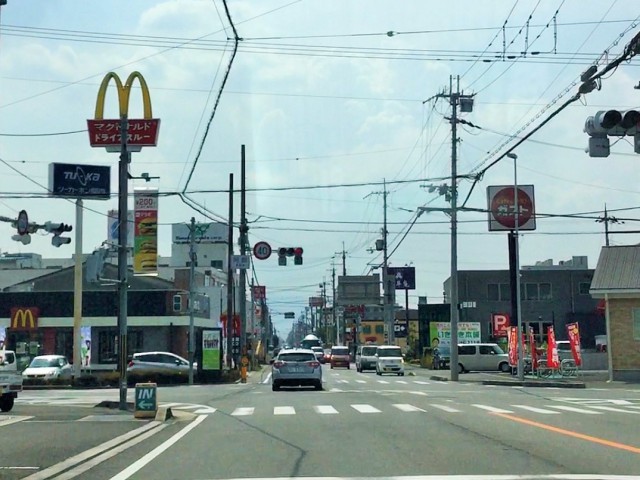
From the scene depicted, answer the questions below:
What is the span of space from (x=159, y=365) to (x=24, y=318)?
1667 centimetres

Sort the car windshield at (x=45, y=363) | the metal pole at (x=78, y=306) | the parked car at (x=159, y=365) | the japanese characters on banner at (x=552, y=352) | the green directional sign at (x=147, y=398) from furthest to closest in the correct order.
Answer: the car windshield at (x=45, y=363) < the metal pole at (x=78, y=306) < the japanese characters on banner at (x=552, y=352) < the parked car at (x=159, y=365) < the green directional sign at (x=147, y=398)

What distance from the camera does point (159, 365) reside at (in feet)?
148

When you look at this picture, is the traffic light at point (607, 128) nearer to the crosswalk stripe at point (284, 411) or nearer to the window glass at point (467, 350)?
the crosswalk stripe at point (284, 411)

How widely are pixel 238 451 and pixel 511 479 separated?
4.87m

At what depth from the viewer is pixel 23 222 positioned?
2900cm

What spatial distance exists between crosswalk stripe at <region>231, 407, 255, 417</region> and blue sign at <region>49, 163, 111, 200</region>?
764 inches

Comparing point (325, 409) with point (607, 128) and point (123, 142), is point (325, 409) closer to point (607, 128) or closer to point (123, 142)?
point (123, 142)

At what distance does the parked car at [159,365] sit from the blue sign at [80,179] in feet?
28.5

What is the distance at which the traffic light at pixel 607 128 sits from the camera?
15.9 meters

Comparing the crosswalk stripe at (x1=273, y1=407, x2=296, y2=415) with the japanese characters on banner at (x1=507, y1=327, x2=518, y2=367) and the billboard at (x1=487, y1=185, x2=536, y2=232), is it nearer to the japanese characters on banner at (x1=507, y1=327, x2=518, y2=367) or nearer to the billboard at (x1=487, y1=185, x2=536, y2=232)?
the japanese characters on banner at (x1=507, y1=327, x2=518, y2=367)

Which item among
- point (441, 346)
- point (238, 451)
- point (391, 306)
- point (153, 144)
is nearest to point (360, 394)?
point (153, 144)

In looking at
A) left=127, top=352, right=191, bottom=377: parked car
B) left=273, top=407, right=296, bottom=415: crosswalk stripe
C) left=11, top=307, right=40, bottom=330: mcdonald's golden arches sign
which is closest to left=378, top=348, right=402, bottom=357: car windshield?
left=127, top=352, right=191, bottom=377: parked car

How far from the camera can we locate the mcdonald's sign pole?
23.8 meters

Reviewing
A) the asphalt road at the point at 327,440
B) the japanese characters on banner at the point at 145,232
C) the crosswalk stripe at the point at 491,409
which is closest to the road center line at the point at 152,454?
the asphalt road at the point at 327,440
